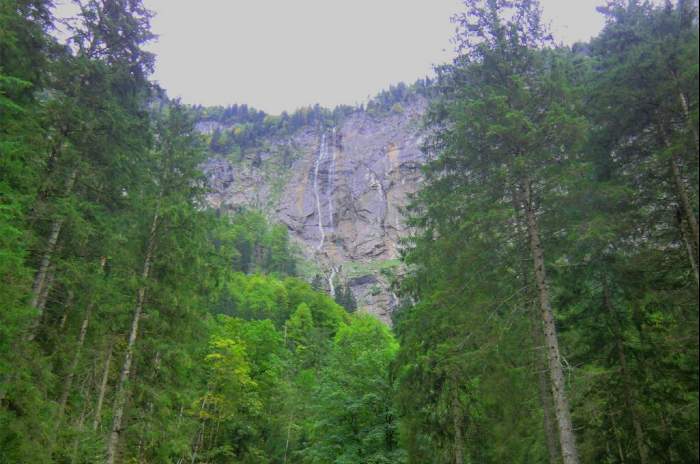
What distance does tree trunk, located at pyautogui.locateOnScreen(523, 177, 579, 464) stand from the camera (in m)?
8.36

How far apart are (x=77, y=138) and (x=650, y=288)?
12256mm

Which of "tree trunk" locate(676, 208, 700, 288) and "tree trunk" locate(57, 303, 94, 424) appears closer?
"tree trunk" locate(676, 208, 700, 288)

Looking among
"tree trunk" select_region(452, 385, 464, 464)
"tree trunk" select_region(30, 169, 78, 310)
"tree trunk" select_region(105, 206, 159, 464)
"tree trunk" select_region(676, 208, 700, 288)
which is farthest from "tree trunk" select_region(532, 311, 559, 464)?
"tree trunk" select_region(30, 169, 78, 310)

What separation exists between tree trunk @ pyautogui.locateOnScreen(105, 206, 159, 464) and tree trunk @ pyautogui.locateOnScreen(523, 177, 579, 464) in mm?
9087

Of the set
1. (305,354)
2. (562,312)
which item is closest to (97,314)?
(562,312)

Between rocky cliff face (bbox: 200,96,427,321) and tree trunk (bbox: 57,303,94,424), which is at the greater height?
rocky cliff face (bbox: 200,96,427,321)

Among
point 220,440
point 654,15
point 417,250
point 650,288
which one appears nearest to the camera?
point 650,288

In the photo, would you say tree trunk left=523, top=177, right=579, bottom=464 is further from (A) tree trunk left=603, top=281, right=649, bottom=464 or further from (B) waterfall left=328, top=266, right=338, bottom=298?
(B) waterfall left=328, top=266, right=338, bottom=298

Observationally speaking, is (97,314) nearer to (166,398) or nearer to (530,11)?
(166,398)

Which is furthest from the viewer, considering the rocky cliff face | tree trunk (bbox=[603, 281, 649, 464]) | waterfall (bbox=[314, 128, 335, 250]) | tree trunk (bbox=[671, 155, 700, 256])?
waterfall (bbox=[314, 128, 335, 250])

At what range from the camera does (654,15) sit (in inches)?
369

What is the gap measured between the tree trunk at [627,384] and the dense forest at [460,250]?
0.04 meters

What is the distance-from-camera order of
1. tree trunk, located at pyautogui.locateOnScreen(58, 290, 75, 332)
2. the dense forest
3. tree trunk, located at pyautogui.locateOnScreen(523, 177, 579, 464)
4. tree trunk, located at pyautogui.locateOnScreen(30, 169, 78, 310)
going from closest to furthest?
tree trunk, located at pyautogui.locateOnScreen(523, 177, 579, 464) < the dense forest < tree trunk, located at pyautogui.locateOnScreen(30, 169, 78, 310) < tree trunk, located at pyautogui.locateOnScreen(58, 290, 75, 332)

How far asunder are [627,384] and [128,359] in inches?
441
